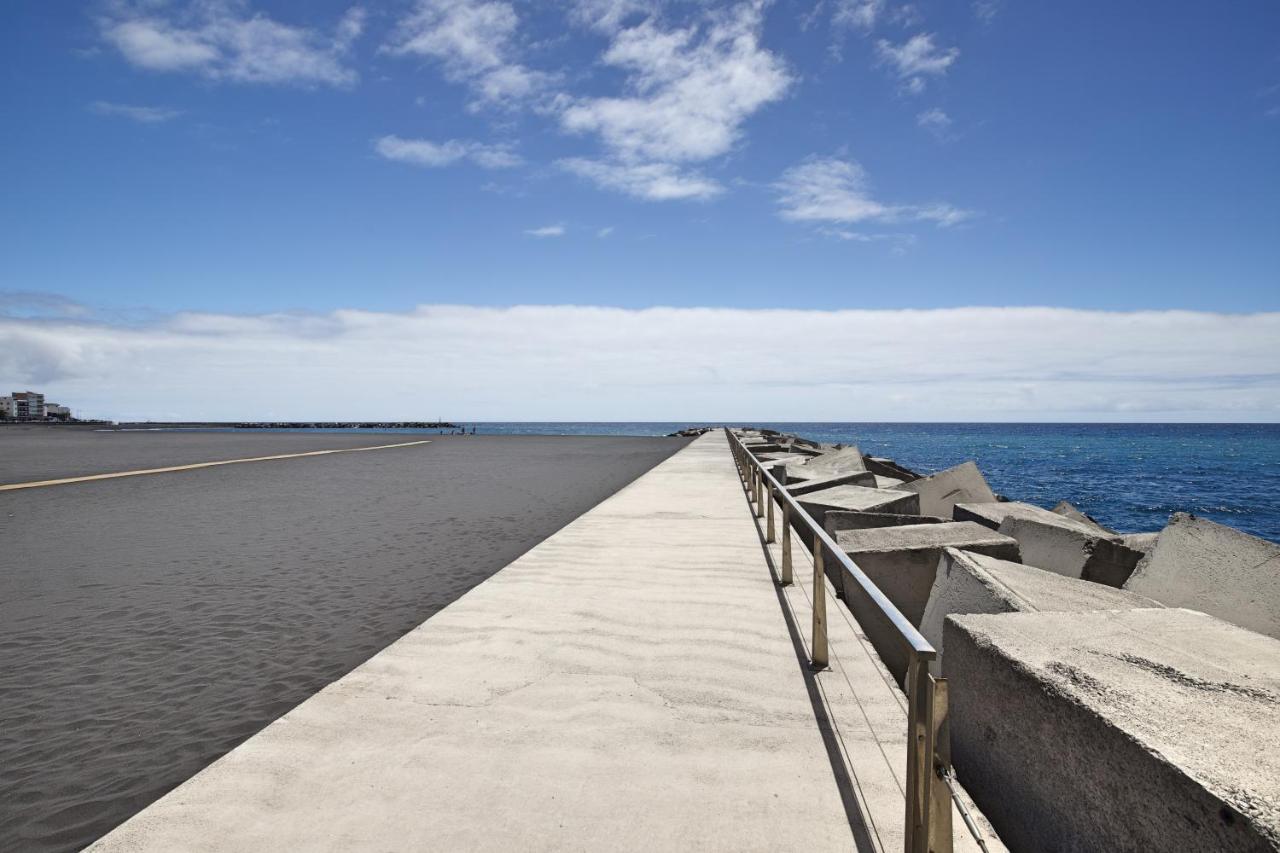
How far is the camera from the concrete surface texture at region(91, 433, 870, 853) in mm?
2426

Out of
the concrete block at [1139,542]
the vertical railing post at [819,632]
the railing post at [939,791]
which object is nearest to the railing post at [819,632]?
the vertical railing post at [819,632]

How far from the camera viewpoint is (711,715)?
3361mm

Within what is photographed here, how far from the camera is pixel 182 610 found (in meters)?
5.96

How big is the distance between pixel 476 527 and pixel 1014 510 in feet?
24.1

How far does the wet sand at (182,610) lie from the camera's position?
3.27 metres

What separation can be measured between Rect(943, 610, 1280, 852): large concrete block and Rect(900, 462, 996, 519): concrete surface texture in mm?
8455

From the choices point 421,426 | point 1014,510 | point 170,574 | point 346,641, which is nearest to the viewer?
point 346,641

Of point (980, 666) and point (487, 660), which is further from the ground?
point (980, 666)

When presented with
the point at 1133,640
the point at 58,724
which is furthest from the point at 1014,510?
the point at 58,724

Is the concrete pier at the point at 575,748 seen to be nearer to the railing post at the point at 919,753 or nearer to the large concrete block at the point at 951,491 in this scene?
the railing post at the point at 919,753

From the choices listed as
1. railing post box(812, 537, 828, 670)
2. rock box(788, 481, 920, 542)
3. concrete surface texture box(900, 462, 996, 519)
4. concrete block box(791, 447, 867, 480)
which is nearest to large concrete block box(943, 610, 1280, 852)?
railing post box(812, 537, 828, 670)

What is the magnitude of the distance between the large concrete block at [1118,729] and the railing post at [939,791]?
0.46 meters

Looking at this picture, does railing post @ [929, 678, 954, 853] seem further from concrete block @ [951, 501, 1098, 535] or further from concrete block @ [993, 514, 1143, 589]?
concrete block @ [951, 501, 1098, 535]

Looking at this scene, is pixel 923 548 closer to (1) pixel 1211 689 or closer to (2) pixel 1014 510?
(1) pixel 1211 689
